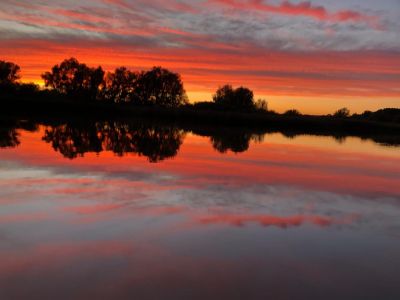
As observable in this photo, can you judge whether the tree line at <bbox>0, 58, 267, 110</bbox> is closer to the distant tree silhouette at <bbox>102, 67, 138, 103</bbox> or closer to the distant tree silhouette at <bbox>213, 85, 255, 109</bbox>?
the distant tree silhouette at <bbox>102, 67, 138, 103</bbox>

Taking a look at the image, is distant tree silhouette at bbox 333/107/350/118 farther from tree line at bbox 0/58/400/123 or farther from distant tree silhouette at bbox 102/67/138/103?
distant tree silhouette at bbox 102/67/138/103

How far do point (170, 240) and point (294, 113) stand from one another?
4169 inches

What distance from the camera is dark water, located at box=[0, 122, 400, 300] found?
7.94 m

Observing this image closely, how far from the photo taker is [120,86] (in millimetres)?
132500

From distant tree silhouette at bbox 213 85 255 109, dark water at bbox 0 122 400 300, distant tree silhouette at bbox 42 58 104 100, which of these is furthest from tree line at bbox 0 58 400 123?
dark water at bbox 0 122 400 300

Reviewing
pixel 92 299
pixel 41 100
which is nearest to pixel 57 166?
pixel 92 299

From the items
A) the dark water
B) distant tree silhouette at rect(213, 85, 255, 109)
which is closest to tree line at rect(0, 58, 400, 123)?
distant tree silhouette at rect(213, 85, 255, 109)

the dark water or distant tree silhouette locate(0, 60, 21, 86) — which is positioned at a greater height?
distant tree silhouette locate(0, 60, 21, 86)

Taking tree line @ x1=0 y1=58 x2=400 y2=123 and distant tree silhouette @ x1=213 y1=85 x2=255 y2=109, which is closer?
tree line @ x1=0 y1=58 x2=400 y2=123

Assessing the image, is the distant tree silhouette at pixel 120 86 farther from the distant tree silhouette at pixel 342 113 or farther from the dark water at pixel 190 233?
the dark water at pixel 190 233

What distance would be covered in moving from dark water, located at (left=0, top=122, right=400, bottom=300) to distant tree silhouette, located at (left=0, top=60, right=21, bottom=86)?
122688 mm

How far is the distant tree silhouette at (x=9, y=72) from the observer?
13138 centimetres

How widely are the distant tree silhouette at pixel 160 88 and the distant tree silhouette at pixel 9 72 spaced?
38.3 meters

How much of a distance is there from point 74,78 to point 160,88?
84.6ft
